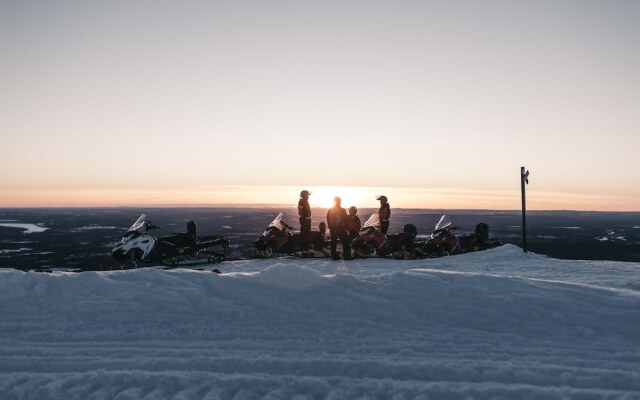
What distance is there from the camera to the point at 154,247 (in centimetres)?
1261

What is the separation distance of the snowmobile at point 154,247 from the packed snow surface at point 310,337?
521 cm

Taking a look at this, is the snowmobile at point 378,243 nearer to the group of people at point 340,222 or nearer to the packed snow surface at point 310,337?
the group of people at point 340,222

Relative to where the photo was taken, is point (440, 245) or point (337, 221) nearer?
point (337, 221)

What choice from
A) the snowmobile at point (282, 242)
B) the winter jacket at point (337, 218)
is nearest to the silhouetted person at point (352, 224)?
the winter jacket at point (337, 218)

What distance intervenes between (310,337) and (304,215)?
9501 mm

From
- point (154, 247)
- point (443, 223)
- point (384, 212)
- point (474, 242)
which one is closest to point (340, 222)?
point (384, 212)

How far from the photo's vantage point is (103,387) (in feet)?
13.2

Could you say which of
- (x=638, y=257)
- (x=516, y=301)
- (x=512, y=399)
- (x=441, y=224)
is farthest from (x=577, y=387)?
(x=638, y=257)

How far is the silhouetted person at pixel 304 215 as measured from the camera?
1441 cm

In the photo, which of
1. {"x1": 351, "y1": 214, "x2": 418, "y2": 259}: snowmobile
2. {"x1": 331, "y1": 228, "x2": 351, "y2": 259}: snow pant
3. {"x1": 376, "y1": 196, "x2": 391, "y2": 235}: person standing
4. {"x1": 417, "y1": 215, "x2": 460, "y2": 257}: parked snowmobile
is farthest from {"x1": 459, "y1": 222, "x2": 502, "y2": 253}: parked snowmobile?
{"x1": 331, "y1": 228, "x2": 351, "y2": 259}: snow pant

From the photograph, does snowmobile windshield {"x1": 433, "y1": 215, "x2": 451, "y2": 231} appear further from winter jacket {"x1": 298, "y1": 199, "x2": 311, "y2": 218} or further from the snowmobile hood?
winter jacket {"x1": 298, "y1": 199, "x2": 311, "y2": 218}

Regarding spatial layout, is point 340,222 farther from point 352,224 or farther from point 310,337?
point 310,337

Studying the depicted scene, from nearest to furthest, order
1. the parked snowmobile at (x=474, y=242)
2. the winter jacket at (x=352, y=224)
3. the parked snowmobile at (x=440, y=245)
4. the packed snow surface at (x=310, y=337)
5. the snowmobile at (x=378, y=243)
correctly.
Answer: the packed snow surface at (x=310, y=337), the winter jacket at (x=352, y=224), the snowmobile at (x=378, y=243), the parked snowmobile at (x=440, y=245), the parked snowmobile at (x=474, y=242)

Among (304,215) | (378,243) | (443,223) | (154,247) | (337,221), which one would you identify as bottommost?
(378,243)
